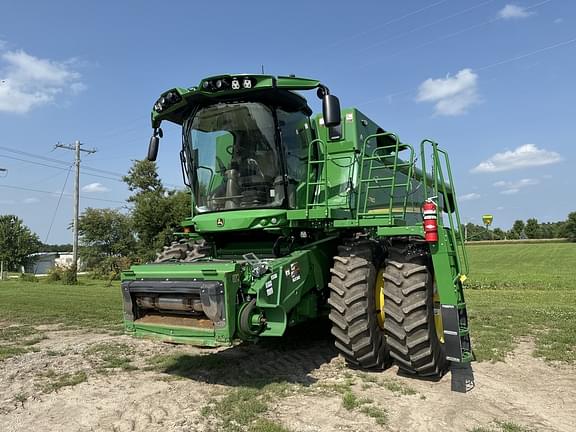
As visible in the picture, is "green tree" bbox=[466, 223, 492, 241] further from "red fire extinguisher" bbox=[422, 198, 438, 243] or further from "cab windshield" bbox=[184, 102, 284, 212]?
"cab windshield" bbox=[184, 102, 284, 212]

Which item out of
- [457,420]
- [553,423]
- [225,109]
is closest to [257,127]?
[225,109]

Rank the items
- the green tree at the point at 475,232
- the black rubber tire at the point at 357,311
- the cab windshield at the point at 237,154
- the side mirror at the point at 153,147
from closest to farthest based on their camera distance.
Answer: the black rubber tire at the point at 357,311, the cab windshield at the point at 237,154, the side mirror at the point at 153,147, the green tree at the point at 475,232

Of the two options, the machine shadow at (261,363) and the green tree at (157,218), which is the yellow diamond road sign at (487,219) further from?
the green tree at (157,218)

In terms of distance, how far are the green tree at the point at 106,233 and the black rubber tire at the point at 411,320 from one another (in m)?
45.0

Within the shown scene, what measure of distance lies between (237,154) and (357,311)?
2.54 metres

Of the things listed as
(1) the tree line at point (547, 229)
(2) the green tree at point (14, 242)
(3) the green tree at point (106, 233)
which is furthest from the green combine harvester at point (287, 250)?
(1) the tree line at point (547, 229)

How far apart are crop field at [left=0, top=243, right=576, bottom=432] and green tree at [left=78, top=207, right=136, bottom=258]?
136 feet

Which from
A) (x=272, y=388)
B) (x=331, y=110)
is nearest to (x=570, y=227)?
(x=331, y=110)

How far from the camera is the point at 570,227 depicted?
89750 millimetres

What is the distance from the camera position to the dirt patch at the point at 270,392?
14.8 ft

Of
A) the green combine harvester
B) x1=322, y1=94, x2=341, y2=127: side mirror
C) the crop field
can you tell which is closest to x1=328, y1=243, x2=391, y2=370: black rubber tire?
the green combine harvester

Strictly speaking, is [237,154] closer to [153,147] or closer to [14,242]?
[153,147]

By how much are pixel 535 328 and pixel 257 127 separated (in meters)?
6.37

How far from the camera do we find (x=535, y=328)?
8.76 metres
